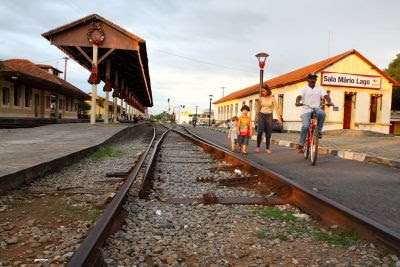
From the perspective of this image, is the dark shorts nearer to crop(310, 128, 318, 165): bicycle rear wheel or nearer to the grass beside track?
crop(310, 128, 318, 165): bicycle rear wheel

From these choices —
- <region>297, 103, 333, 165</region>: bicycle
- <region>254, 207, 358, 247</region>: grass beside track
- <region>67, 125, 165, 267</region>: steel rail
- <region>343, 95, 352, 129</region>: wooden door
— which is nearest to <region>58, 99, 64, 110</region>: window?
<region>343, 95, 352, 129</region>: wooden door

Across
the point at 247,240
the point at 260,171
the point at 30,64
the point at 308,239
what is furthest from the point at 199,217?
the point at 30,64

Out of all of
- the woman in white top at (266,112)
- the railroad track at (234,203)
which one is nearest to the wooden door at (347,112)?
the woman in white top at (266,112)

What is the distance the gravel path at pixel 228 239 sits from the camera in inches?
110

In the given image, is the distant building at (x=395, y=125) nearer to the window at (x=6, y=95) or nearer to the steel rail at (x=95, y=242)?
the window at (x=6, y=95)

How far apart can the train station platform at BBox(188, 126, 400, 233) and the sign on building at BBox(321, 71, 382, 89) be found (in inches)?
798

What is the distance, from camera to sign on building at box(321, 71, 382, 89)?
91.7ft

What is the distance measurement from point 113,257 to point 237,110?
153 ft

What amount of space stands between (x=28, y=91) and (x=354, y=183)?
28.7m

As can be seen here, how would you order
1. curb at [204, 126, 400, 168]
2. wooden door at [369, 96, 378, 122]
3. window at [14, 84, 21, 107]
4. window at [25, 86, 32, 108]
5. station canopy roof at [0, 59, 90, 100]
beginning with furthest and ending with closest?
1. window at [25, 86, 32, 108]
2. wooden door at [369, 96, 378, 122]
3. window at [14, 84, 21, 107]
4. station canopy roof at [0, 59, 90, 100]
5. curb at [204, 126, 400, 168]

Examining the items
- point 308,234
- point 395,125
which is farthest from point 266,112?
point 395,125

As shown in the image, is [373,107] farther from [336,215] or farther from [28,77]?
[336,215]

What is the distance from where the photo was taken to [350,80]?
28.3 metres

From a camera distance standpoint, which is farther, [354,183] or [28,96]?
[28,96]
